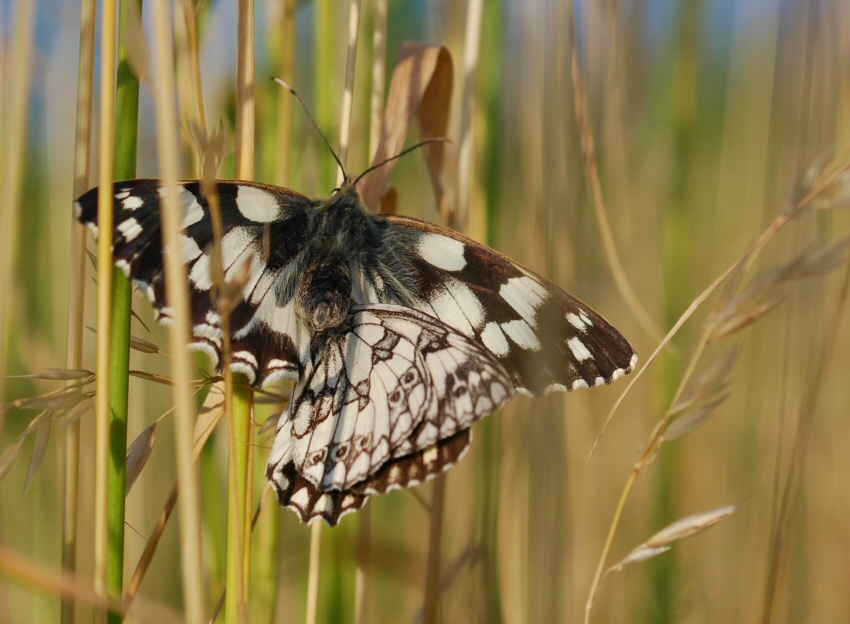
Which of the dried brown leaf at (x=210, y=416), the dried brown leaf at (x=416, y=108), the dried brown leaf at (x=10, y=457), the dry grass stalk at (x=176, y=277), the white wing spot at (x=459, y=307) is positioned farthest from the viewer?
the white wing spot at (x=459, y=307)

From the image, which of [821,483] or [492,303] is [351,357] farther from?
[821,483]

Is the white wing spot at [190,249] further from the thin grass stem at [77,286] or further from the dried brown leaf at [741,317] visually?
the dried brown leaf at [741,317]

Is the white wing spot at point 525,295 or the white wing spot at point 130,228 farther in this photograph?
the white wing spot at point 525,295

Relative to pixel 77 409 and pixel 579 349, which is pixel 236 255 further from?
pixel 579 349

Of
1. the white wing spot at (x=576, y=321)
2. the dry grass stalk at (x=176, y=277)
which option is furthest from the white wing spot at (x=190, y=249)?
the white wing spot at (x=576, y=321)

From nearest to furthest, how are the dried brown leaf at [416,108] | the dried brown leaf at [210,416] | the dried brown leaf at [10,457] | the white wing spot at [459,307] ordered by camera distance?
the dried brown leaf at [10,457]
the dried brown leaf at [210,416]
the dried brown leaf at [416,108]
the white wing spot at [459,307]

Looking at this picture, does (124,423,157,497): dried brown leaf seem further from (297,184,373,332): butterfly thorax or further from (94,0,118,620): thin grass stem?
(297,184,373,332): butterfly thorax

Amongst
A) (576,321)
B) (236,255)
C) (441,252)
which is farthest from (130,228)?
(576,321)

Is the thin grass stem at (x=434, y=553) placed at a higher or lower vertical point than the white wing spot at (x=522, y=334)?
lower
